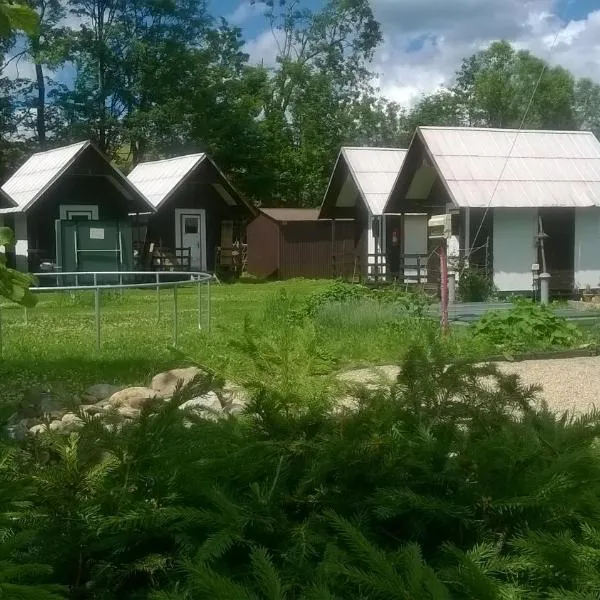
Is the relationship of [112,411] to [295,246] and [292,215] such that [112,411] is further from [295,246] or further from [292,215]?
[292,215]

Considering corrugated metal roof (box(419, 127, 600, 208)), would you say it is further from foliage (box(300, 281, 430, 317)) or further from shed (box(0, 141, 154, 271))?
shed (box(0, 141, 154, 271))

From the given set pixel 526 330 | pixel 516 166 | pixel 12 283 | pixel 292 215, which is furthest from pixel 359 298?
pixel 292 215

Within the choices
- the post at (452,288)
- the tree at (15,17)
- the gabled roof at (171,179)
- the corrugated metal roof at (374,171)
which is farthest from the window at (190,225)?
the tree at (15,17)

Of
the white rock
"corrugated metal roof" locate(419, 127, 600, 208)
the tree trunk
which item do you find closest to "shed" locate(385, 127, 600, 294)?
"corrugated metal roof" locate(419, 127, 600, 208)

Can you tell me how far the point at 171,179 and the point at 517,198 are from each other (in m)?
12.2

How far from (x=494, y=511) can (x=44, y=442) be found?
3.29ft

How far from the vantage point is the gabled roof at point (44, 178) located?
25438 mm

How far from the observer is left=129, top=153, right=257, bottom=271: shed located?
2856 cm

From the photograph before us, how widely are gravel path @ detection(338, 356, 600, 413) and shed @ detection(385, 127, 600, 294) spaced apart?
8976 millimetres

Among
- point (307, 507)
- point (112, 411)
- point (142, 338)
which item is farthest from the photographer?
point (142, 338)

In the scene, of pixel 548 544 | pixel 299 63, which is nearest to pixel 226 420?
pixel 548 544

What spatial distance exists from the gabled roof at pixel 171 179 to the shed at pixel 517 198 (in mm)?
8342

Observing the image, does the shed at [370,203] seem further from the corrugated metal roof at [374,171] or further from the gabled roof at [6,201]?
the gabled roof at [6,201]

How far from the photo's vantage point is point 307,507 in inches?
80.4
